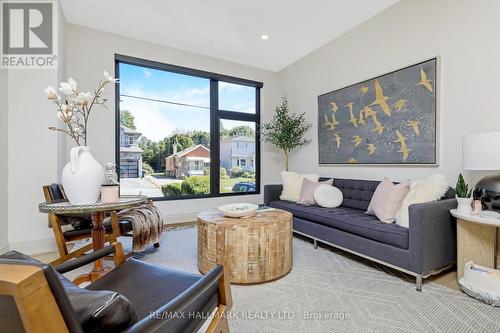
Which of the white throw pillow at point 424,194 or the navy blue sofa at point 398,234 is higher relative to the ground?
the white throw pillow at point 424,194

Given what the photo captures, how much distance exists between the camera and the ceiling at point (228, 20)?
119 inches

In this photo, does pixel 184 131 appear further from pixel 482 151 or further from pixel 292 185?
pixel 482 151

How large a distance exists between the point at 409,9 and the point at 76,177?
3.78 metres

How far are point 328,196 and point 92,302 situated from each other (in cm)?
288

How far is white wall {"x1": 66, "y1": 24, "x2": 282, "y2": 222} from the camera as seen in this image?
11.3 feet

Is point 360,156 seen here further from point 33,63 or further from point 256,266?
point 33,63

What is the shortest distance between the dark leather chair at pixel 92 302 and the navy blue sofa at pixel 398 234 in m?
1.59

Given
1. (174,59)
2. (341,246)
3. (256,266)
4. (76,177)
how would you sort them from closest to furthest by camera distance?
(76,177)
(256,266)
(341,246)
(174,59)

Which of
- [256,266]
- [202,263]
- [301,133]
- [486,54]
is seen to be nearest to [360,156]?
[301,133]

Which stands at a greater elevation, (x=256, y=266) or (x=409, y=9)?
(x=409, y=9)

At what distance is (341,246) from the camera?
252cm

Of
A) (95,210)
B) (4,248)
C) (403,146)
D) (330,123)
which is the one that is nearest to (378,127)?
(403,146)

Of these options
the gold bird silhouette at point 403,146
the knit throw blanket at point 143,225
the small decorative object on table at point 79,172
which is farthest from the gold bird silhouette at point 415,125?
the small decorative object on table at point 79,172

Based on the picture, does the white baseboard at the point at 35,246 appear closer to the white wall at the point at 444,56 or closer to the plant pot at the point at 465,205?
the white wall at the point at 444,56
